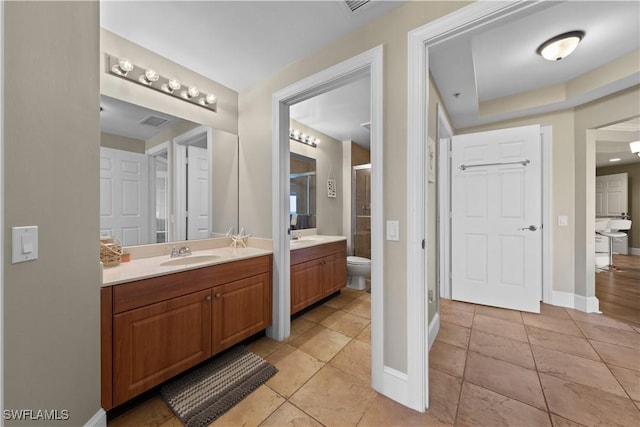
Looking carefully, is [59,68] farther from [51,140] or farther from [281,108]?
[281,108]

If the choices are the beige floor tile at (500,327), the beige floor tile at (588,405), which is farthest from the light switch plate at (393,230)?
the beige floor tile at (500,327)

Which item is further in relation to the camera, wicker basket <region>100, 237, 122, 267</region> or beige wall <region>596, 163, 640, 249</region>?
beige wall <region>596, 163, 640, 249</region>

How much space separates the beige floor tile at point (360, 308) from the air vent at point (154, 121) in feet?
8.48

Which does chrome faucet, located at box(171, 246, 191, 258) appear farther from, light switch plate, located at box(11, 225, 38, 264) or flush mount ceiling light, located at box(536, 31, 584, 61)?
flush mount ceiling light, located at box(536, 31, 584, 61)

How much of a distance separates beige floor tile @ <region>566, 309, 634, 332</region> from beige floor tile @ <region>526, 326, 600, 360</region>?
22.1 inches

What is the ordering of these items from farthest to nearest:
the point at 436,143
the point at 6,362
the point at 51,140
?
1. the point at 436,143
2. the point at 51,140
3. the point at 6,362

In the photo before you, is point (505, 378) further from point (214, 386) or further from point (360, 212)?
point (360, 212)

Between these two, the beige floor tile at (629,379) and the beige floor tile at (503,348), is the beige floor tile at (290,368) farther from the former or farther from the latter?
the beige floor tile at (629,379)

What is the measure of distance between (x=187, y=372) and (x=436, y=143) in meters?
2.75

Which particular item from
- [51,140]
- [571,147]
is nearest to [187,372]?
[51,140]

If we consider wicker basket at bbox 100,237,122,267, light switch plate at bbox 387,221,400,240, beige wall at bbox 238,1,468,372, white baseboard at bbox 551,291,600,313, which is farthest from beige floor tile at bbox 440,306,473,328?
wicker basket at bbox 100,237,122,267

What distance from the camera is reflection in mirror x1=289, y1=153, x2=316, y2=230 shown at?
337cm

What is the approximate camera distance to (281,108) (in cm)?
210

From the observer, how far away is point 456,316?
8.52ft
